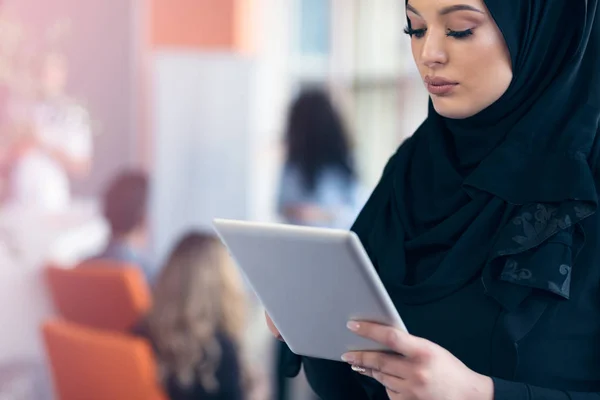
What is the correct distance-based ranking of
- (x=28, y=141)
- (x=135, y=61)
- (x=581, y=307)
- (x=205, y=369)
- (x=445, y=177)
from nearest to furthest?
(x=581, y=307), (x=445, y=177), (x=205, y=369), (x=28, y=141), (x=135, y=61)

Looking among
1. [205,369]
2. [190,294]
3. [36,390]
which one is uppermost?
[190,294]

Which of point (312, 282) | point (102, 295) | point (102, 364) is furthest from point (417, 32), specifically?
point (102, 295)

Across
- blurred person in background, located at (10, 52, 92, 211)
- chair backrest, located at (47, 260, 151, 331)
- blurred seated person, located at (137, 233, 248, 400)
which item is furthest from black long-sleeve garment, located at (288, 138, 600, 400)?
blurred person in background, located at (10, 52, 92, 211)

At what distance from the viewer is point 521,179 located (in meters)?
1.09

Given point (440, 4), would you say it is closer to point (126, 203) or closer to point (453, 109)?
point (453, 109)

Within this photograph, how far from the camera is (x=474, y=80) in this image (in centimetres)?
107

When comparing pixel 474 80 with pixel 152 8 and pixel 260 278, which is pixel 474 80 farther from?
pixel 152 8

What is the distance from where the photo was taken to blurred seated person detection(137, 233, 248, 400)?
2.62m

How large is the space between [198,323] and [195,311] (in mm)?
40

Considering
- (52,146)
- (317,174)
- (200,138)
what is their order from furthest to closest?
(52,146) → (200,138) → (317,174)

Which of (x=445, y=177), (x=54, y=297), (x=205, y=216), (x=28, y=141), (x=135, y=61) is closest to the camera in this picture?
(x=445, y=177)

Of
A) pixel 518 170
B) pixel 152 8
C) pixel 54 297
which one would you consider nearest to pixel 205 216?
pixel 54 297

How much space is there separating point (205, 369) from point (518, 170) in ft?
5.74

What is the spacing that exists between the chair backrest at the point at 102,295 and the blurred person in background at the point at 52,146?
3.88 ft
